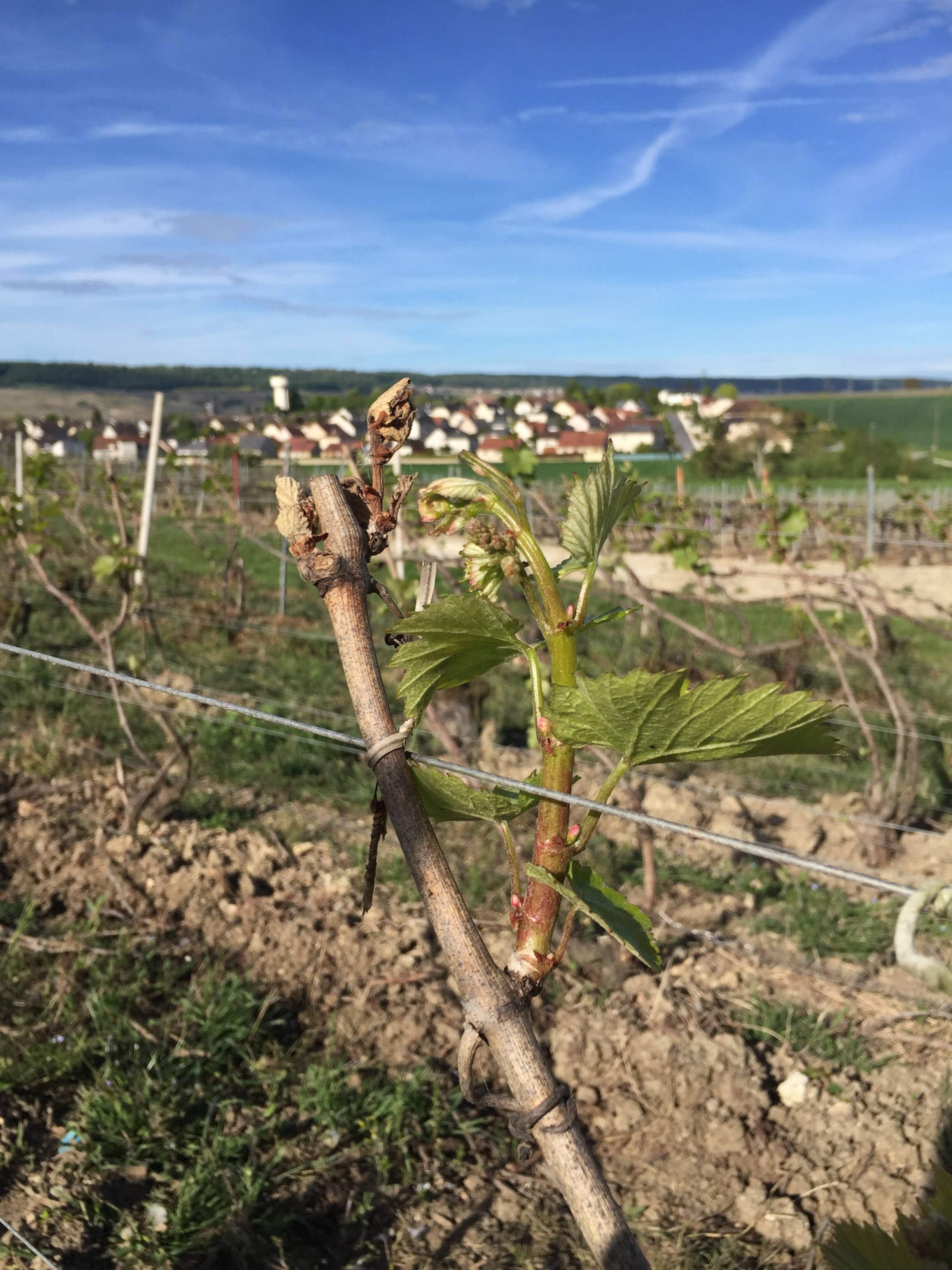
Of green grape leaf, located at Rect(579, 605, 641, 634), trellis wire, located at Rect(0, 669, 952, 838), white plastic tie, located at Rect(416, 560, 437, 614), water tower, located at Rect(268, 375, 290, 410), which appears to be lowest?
trellis wire, located at Rect(0, 669, 952, 838)

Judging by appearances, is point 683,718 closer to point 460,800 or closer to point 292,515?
point 460,800

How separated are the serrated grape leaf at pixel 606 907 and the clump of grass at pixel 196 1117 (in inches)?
70.2

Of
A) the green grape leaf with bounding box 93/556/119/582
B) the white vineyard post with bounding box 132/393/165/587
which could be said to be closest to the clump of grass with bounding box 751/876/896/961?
the green grape leaf with bounding box 93/556/119/582

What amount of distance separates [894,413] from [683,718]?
58600mm

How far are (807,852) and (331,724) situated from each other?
100 inches

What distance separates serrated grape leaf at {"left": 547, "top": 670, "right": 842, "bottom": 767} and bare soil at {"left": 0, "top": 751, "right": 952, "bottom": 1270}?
150cm

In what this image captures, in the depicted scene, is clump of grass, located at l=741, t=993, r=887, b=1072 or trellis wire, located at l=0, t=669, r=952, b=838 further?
trellis wire, located at l=0, t=669, r=952, b=838

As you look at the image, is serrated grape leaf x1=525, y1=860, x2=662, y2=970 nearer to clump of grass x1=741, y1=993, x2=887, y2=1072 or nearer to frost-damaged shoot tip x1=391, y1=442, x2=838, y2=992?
frost-damaged shoot tip x1=391, y1=442, x2=838, y2=992

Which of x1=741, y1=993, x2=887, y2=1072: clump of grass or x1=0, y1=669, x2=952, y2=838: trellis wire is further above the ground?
x1=0, y1=669, x2=952, y2=838: trellis wire

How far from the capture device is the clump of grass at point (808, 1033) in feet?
9.08

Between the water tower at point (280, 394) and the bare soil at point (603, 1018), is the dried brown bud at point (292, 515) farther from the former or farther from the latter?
the water tower at point (280, 394)

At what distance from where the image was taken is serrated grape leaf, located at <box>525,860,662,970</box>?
25.9 inches

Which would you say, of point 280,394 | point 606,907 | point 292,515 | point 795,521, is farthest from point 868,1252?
point 280,394

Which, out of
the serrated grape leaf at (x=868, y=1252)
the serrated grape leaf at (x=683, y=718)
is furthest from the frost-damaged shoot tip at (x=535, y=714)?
the serrated grape leaf at (x=868, y=1252)
